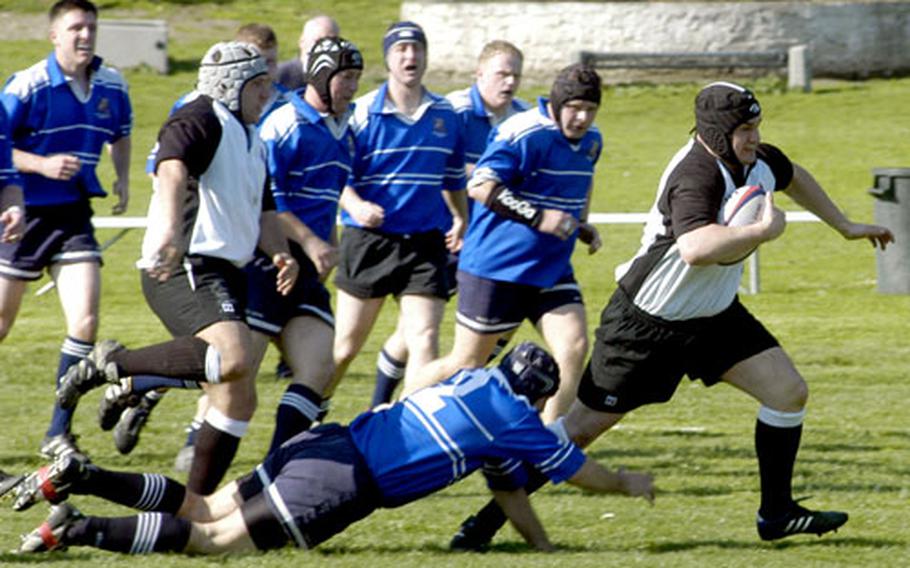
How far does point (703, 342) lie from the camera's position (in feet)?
25.2

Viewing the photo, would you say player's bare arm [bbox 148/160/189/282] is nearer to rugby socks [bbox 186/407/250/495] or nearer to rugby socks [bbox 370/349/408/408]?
rugby socks [bbox 186/407/250/495]

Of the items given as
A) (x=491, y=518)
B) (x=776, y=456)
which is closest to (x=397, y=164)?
(x=491, y=518)

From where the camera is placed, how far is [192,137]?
7434 millimetres

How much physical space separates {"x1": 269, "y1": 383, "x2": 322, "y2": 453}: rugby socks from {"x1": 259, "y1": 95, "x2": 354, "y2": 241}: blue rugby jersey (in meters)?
0.92

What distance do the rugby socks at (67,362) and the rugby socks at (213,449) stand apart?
1.82m

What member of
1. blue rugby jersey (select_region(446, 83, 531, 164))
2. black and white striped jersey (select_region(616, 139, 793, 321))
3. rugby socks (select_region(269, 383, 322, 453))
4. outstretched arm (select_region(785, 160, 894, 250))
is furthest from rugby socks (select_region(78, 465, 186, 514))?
blue rugby jersey (select_region(446, 83, 531, 164))

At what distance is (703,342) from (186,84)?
20472mm

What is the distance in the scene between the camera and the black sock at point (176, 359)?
7.54 metres

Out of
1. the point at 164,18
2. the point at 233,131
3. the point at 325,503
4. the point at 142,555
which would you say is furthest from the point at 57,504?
the point at 164,18

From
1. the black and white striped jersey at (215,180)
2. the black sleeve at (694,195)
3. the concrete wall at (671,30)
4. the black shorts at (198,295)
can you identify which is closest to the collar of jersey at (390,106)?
the black and white striped jersey at (215,180)

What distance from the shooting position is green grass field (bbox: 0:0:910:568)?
24.4 ft

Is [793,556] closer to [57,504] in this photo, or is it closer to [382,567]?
[382,567]

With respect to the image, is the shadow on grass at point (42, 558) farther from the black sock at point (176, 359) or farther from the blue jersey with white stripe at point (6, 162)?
the blue jersey with white stripe at point (6, 162)

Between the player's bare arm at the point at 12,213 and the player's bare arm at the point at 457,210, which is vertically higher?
the player's bare arm at the point at 12,213
